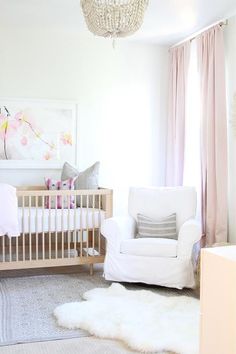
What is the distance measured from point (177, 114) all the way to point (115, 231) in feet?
5.92

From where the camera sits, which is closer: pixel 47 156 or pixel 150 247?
pixel 150 247

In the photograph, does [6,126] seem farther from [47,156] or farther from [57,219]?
[57,219]

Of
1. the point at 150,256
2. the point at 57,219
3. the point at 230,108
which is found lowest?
the point at 150,256

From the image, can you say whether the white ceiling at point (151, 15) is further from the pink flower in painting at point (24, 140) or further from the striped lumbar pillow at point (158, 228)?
the striped lumbar pillow at point (158, 228)

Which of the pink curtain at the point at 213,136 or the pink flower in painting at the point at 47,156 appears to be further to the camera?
the pink flower in painting at the point at 47,156

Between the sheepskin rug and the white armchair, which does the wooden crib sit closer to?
the white armchair

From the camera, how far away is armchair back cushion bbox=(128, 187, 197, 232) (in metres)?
3.96

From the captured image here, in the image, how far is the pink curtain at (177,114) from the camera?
473 centimetres

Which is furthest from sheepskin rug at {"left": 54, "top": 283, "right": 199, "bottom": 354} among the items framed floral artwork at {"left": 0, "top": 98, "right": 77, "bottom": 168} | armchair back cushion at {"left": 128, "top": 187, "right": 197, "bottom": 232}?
framed floral artwork at {"left": 0, "top": 98, "right": 77, "bottom": 168}

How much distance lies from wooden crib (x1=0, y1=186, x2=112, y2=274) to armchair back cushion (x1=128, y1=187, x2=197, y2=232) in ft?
0.90

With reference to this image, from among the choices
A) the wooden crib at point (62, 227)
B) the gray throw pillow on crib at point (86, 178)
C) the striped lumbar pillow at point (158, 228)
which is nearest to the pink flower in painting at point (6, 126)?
the gray throw pillow on crib at point (86, 178)

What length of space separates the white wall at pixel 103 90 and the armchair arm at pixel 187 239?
155cm

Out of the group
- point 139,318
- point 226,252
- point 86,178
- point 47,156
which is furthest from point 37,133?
point 226,252

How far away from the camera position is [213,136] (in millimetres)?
4094
